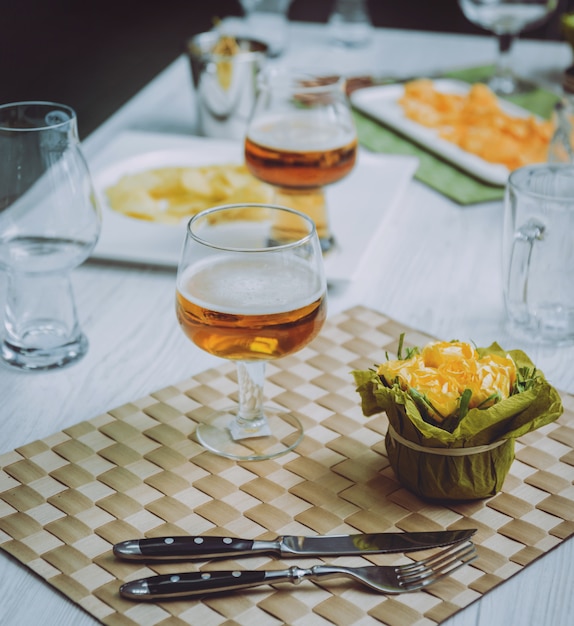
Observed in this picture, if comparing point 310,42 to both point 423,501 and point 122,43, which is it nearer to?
point 122,43

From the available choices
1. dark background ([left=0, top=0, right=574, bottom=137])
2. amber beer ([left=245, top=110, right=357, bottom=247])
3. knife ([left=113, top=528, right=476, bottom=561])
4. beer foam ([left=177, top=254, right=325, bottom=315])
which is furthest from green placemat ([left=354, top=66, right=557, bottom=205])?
knife ([left=113, top=528, right=476, bottom=561])

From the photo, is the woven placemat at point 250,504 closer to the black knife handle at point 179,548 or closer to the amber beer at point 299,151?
the black knife handle at point 179,548

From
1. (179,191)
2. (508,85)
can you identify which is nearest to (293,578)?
(179,191)

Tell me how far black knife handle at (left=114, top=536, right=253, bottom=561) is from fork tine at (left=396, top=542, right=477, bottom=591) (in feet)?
0.41

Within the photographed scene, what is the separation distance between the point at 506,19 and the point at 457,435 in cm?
142

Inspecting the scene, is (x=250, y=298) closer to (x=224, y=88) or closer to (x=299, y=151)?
(x=299, y=151)

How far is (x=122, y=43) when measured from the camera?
1.82 meters

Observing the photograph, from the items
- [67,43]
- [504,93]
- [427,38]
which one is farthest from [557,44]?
[67,43]

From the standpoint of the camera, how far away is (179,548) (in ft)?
2.49

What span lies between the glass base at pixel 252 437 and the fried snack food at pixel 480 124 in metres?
0.79

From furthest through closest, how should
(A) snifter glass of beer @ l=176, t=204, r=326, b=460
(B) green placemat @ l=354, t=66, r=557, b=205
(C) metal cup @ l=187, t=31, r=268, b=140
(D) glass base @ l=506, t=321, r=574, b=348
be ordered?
1. (C) metal cup @ l=187, t=31, r=268, b=140
2. (B) green placemat @ l=354, t=66, r=557, b=205
3. (D) glass base @ l=506, t=321, r=574, b=348
4. (A) snifter glass of beer @ l=176, t=204, r=326, b=460

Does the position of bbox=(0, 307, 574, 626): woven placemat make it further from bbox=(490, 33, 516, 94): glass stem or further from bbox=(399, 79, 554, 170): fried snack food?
bbox=(490, 33, 516, 94): glass stem

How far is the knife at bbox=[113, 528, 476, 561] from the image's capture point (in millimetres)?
761

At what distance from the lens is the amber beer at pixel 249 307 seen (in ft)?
2.71
